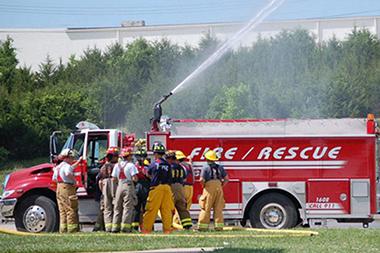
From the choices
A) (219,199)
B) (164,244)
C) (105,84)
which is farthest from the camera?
(105,84)

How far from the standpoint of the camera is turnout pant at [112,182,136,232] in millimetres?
15641

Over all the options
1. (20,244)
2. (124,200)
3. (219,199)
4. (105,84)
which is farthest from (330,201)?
(105,84)

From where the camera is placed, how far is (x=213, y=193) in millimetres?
16047

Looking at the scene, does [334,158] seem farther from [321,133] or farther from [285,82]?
[285,82]

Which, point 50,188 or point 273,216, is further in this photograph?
point 50,188

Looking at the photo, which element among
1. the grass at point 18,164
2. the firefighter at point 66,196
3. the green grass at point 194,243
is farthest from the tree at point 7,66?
the green grass at point 194,243

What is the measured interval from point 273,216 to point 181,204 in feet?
6.34

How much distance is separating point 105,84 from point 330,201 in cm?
3921

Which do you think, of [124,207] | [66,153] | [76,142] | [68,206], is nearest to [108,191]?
[124,207]

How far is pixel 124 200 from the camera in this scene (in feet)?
51.6

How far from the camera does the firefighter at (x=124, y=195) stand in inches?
617

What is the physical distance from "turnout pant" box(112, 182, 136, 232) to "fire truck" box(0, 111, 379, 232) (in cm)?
118

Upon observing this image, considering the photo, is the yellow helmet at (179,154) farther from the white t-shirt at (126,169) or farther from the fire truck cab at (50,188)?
the fire truck cab at (50,188)

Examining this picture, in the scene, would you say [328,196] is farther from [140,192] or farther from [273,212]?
[140,192]
